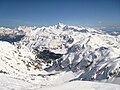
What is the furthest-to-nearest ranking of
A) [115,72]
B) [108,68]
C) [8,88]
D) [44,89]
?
[108,68] → [115,72] → [8,88] → [44,89]

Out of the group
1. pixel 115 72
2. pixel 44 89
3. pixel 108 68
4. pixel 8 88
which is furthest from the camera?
pixel 108 68

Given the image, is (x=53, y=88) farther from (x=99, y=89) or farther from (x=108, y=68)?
(x=108, y=68)

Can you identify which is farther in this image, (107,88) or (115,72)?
(115,72)

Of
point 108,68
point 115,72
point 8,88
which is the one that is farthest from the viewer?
point 108,68

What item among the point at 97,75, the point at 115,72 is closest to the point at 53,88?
the point at 115,72

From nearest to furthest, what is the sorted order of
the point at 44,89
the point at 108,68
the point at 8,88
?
the point at 44,89 → the point at 8,88 → the point at 108,68

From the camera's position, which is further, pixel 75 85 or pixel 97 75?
pixel 97 75

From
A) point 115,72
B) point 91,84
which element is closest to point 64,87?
point 91,84

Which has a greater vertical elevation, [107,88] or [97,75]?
[107,88]

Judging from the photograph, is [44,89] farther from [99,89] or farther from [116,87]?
[116,87]
